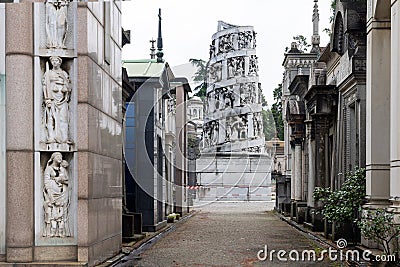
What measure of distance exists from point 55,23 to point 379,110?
6203mm

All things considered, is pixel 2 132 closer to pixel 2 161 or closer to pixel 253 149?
pixel 2 161

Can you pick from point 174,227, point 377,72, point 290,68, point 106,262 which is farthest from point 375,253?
point 290,68

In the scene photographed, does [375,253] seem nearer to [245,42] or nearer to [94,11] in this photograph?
[94,11]

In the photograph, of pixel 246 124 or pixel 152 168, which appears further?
pixel 246 124

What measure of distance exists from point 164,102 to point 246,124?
96.0 ft

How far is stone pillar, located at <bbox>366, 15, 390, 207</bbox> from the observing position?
45.4 feet

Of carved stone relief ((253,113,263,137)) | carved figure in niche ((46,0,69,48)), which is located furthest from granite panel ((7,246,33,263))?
carved stone relief ((253,113,263,137))

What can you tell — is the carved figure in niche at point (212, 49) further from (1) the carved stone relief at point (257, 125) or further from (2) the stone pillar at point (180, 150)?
(2) the stone pillar at point (180, 150)

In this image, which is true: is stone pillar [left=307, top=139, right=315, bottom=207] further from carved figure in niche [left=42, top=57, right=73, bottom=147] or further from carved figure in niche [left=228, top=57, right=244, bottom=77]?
carved figure in niche [left=228, top=57, right=244, bottom=77]

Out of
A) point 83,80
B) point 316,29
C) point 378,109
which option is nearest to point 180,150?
point 316,29

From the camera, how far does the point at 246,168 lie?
182 feet

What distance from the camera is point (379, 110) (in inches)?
550

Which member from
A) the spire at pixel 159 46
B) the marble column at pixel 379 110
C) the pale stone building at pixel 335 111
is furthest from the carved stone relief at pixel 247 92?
the marble column at pixel 379 110

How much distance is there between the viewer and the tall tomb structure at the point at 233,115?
5488 centimetres
